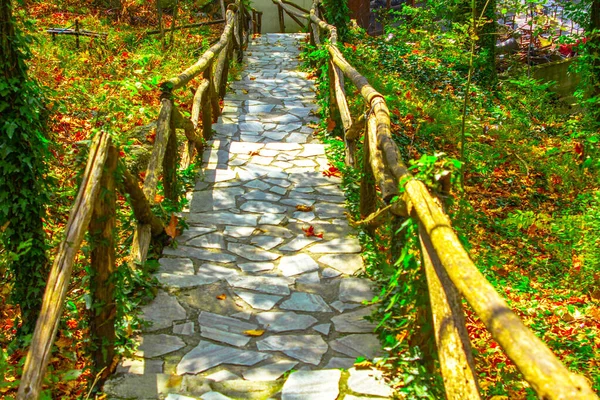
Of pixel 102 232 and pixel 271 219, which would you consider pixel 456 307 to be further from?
pixel 271 219

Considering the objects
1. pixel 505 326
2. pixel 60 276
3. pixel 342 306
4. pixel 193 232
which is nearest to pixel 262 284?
pixel 342 306

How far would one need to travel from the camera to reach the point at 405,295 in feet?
11.8

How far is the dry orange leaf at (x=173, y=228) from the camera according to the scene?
5.27 metres

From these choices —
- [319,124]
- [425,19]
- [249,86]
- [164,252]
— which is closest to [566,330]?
[164,252]

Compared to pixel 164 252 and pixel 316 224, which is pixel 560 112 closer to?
pixel 316 224

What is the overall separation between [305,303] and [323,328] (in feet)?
1.25

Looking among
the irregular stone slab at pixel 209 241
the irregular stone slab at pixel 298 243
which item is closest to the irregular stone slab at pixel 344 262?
the irregular stone slab at pixel 298 243

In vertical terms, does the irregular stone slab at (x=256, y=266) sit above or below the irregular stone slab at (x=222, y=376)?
above

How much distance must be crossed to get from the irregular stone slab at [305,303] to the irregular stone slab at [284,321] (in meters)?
0.10

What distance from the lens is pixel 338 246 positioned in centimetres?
549

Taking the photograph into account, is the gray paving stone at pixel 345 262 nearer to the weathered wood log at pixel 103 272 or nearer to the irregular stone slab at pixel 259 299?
the irregular stone slab at pixel 259 299

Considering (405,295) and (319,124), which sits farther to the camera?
(319,124)

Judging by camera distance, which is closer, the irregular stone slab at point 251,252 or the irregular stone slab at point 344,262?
the irregular stone slab at point 344,262

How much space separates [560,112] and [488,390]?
10057mm
